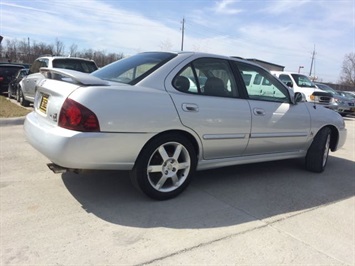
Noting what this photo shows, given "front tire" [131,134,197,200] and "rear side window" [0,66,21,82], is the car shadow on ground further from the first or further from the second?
"rear side window" [0,66,21,82]

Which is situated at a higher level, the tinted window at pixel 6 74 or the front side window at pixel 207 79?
the front side window at pixel 207 79

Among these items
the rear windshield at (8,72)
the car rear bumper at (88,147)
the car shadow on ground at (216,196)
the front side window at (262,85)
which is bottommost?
the car shadow on ground at (216,196)

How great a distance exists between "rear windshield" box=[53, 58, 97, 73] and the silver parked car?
19.9 feet

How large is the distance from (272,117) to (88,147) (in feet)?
8.26

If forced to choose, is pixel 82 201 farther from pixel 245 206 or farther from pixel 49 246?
pixel 245 206

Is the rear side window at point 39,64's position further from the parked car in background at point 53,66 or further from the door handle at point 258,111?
the door handle at point 258,111

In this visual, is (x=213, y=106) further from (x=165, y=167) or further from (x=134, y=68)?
(x=134, y=68)

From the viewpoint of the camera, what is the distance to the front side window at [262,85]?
459 centimetres

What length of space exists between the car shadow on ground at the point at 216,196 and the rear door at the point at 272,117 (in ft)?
1.57

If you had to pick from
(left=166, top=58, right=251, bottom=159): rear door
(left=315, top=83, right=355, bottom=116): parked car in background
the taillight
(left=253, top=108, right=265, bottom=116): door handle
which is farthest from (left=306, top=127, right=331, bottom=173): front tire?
(left=315, top=83, right=355, bottom=116): parked car in background

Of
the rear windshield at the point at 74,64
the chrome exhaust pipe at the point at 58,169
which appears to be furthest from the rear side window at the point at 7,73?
the chrome exhaust pipe at the point at 58,169

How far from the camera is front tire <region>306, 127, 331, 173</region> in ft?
17.9

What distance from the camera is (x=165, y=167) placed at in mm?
3764

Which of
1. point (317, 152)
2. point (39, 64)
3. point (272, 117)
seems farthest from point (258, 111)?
point (39, 64)
